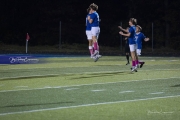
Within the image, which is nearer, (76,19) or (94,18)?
(94,18)

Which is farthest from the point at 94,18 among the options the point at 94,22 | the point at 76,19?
the point at 76,19

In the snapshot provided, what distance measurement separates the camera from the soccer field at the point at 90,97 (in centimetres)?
1103

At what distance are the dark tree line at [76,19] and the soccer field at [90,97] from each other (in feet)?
101

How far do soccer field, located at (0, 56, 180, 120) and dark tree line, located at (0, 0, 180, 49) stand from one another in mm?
Result: 30923

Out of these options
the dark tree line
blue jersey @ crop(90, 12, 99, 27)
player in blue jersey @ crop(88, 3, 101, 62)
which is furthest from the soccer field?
the dark tree line

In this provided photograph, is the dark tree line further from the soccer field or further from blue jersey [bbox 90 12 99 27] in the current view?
the soccer field

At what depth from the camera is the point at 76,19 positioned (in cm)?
5703

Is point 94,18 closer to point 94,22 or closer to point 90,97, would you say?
point 94,22

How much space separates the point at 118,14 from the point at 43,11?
7900mm

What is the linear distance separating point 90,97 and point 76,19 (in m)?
43.7

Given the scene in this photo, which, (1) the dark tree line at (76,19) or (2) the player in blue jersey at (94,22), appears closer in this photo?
(2) the player in blue jersey at (94,22)

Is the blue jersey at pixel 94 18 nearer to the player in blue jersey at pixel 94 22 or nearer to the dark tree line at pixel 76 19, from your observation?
the player in blue jersey at pixel 94 22

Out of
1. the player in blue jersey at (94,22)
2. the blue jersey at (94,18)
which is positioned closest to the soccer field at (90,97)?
the player in blue jersey at (94,22)

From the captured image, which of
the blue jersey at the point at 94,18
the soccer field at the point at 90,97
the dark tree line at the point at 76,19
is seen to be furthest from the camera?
the dark tree line at the point at 76,19
